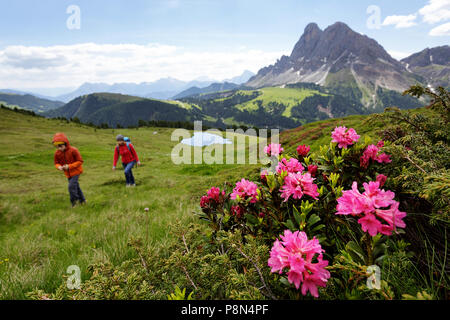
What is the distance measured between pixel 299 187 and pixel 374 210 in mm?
612

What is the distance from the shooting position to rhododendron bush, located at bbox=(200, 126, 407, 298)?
4.41 feet

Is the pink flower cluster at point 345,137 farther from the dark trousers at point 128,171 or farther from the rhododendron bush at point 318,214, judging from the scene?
the dark trousers at point 128,171

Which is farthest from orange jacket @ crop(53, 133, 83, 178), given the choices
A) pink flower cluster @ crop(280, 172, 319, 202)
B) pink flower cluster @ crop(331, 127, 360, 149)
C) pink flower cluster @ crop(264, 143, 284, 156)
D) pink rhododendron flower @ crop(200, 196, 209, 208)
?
pink flower cluster @ crop(331, 127, 360, 149)

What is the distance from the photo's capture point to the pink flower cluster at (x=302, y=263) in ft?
4.20

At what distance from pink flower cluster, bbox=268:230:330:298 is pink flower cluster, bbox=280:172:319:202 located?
0.59 m

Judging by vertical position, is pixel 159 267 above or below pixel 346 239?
below

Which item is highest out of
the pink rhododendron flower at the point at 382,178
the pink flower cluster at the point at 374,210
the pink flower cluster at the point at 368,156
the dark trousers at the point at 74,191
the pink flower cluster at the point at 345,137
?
the pink flower cluster at the point at 345,137

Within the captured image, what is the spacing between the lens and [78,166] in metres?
8.92

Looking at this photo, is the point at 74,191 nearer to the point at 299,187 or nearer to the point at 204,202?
the point at 204,202

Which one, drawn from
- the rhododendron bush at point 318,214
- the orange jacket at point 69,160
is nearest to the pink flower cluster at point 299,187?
the rhododendron bush at point 318,214

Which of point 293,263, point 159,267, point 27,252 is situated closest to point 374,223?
point 293,263

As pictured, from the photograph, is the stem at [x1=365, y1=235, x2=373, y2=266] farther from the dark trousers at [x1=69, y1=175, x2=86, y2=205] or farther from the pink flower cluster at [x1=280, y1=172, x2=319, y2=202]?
the dark trousers at [x1=69, y1=175, x2=86, y2=205]
